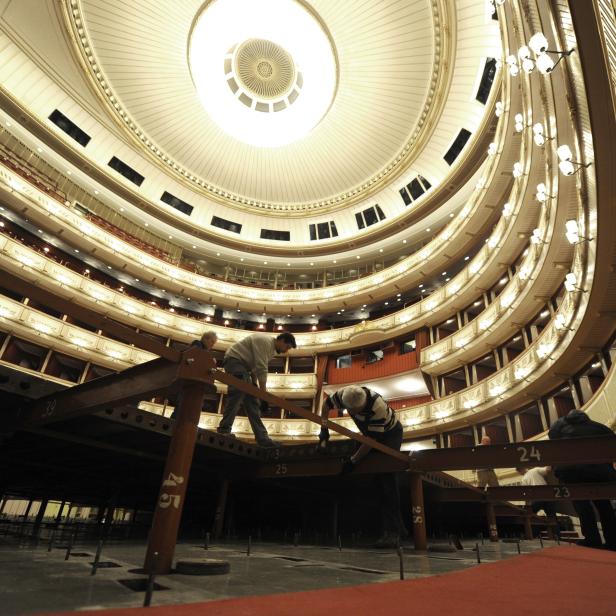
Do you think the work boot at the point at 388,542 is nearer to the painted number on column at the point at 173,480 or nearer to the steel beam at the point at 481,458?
the steel beam at the point at 481,458

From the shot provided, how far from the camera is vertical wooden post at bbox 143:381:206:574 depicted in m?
2.24

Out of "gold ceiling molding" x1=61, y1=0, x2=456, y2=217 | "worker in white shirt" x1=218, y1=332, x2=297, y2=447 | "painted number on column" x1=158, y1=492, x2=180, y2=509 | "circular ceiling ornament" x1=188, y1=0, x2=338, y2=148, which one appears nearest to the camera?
"painted number on column" x1=158, y1=492, x2=180, y2=509

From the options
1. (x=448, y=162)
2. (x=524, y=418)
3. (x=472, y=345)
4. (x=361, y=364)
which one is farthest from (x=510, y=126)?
(x=361, y=364)

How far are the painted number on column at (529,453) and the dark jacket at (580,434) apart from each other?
384mm

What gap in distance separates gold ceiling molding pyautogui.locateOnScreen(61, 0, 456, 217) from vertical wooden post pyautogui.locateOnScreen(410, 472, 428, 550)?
21.3 metres

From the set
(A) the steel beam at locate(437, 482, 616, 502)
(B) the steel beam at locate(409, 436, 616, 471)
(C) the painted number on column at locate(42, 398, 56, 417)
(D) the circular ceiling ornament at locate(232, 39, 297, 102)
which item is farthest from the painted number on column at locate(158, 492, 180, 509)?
(D) the circular ceiling ornament at locate(232, 39, 297, 102)

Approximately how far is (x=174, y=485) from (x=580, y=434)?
440 cm

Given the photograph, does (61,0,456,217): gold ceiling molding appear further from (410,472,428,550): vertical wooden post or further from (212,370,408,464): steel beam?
(212,370,408,464): steel beam

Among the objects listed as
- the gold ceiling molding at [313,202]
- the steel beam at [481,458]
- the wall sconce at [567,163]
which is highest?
the gold ceiling molding at [313,202]

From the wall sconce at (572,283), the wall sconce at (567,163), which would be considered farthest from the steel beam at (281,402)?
the wall sconce at (572,283)

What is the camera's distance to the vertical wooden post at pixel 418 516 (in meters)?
4.73

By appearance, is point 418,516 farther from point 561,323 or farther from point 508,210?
point 508,210

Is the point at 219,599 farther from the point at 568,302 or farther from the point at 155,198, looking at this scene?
the point at 155,198

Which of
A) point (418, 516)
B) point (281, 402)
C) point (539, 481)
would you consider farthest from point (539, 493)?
point (281, 402)
